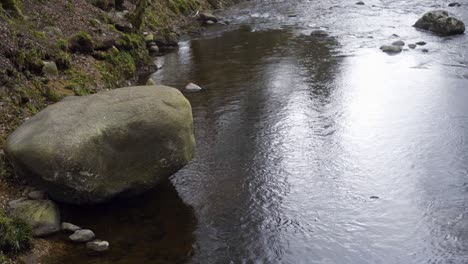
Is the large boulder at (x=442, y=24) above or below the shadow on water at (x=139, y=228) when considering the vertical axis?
below

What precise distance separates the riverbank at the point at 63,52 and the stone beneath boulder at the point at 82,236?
472 mm

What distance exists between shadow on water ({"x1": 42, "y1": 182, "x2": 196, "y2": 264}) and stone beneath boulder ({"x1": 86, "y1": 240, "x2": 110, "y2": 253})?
120 mm

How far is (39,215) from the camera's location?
993 cm

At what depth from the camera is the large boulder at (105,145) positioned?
32.6 feet

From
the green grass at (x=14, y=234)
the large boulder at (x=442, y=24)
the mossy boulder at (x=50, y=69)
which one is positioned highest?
the mossy boulder at (x=50, y=69)

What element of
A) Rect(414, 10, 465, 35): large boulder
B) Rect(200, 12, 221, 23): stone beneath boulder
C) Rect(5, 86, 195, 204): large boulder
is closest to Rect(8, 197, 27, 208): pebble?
Rect(5, 86, 195, 204): large boulder

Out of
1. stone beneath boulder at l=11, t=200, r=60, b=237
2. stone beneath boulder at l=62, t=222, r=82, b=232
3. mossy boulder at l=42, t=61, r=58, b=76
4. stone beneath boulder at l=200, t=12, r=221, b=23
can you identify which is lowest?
stone beneath boulder at l=200, t=12, r=221, b=23

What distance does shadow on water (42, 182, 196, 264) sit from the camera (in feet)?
29.8

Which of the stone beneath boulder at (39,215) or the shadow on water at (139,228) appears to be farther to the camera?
the stone beneath boulder at (39,215)

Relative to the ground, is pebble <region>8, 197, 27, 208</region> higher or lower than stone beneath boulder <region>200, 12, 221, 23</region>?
higher

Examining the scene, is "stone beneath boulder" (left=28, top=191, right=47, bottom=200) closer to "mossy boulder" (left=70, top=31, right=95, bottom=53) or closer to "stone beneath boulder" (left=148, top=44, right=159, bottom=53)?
"mossy boulder" (left=70, top=31, right=95, bottom=53)

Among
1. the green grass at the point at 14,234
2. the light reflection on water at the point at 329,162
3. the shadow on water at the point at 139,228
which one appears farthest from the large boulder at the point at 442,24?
the green grass at the point at 14,234

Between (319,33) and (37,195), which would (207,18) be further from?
(37,195)

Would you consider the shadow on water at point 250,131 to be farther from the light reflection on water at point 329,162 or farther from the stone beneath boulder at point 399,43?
the stone beneath boulder at point 399,43
